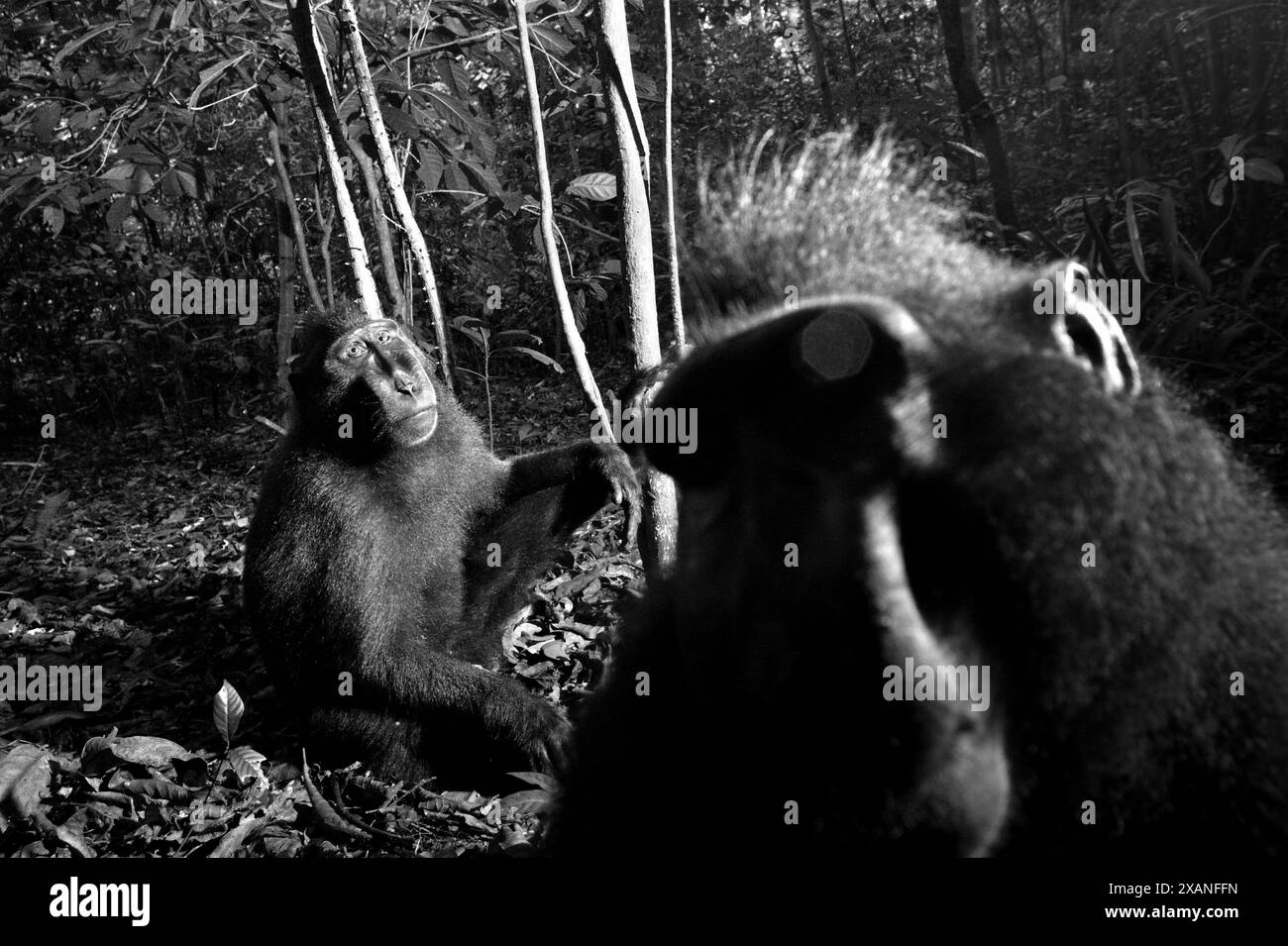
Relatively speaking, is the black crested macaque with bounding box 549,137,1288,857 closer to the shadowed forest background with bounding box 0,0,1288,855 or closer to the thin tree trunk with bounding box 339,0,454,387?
the shadowed forest background with bounding box 0,0,1288,855

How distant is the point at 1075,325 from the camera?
78.2 inches

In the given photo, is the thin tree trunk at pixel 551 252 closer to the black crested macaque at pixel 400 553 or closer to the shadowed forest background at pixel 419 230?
the shadowed forest background at pixel 419 230

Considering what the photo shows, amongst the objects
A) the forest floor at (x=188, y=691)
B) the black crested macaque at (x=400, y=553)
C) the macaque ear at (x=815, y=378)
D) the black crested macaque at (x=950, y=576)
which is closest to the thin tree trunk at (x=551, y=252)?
the forest floor at (x=188, y=691)

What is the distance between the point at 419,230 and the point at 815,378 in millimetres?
5153

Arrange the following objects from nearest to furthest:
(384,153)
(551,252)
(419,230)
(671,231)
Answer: (671,231) → (551,252) → (384,153) → (419,230)

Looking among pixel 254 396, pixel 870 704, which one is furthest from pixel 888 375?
pixel 254 396

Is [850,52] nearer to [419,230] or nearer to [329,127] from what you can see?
[419,230]

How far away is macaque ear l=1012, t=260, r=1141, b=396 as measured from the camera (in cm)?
196

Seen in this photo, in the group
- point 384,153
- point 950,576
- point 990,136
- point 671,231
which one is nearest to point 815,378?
point 950,576

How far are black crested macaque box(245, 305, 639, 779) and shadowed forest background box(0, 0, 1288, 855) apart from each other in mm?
302

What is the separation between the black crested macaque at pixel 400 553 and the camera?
4.90m

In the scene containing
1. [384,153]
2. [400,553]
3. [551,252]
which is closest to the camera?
[551,252]

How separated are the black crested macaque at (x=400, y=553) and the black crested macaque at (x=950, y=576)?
2899 millimetres
